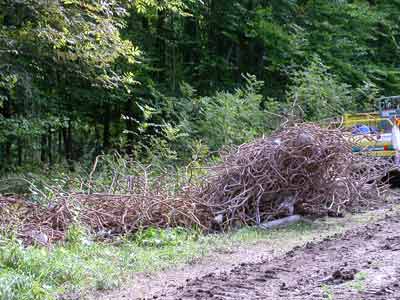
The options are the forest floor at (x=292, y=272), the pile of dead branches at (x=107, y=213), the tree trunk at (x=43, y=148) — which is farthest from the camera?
the tree trunk at (x=43, y=148)

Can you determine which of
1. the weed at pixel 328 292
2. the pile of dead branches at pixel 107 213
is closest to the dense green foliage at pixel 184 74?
the pile of dead branches at pixel 107 213

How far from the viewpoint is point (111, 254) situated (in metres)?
7.92

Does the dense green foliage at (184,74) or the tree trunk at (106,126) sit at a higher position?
the dense green foliage at (184,74)

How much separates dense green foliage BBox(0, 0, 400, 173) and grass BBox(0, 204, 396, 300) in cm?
463

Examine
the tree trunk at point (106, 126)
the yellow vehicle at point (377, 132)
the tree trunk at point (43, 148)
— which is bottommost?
the tree trunk at point (43, 148)

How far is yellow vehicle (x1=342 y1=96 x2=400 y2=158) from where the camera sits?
12.3 metres

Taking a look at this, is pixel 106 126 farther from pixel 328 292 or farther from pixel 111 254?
pixel 328 292

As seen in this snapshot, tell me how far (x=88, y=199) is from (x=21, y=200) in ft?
3.52

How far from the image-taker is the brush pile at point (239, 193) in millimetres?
9664

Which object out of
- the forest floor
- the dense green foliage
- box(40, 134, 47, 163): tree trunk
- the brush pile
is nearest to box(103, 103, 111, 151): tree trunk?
the dense green foliage

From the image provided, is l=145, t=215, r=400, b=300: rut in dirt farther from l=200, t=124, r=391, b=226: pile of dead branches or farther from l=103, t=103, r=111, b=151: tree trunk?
l=103, t=103, r=111, b=151: tree trunk

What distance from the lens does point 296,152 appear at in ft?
33.7

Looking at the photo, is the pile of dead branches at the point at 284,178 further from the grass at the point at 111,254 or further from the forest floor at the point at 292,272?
the forest floor at the point at 292,272

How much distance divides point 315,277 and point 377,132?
26.3ft
